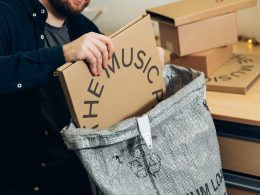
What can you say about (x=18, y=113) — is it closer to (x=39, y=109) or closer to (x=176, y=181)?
(x=39, y=109)

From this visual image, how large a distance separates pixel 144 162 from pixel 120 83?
0.73 ft

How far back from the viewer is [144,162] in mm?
1038

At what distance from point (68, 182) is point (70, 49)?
1.74 ft

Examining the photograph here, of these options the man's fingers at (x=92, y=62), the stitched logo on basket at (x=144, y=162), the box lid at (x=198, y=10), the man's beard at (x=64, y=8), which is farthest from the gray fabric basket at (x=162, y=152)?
the man's beard at (x=64, y=8)

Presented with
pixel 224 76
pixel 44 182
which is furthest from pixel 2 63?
pixel 224 76

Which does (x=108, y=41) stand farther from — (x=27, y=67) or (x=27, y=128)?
(x=27, y=128)

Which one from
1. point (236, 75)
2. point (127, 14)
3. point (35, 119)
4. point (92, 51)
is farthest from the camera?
point (127, 14)

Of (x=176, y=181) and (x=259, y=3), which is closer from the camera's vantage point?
(x=176, y=181)

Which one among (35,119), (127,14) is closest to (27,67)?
(35,119)

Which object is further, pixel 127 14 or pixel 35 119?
pixel 127 14

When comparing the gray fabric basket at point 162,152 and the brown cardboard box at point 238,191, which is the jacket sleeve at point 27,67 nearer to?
the gray fabric basket at point 162,152

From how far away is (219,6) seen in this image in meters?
1.51

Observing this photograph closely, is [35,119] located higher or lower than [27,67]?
lower

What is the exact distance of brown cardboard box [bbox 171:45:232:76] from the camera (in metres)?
1.52
